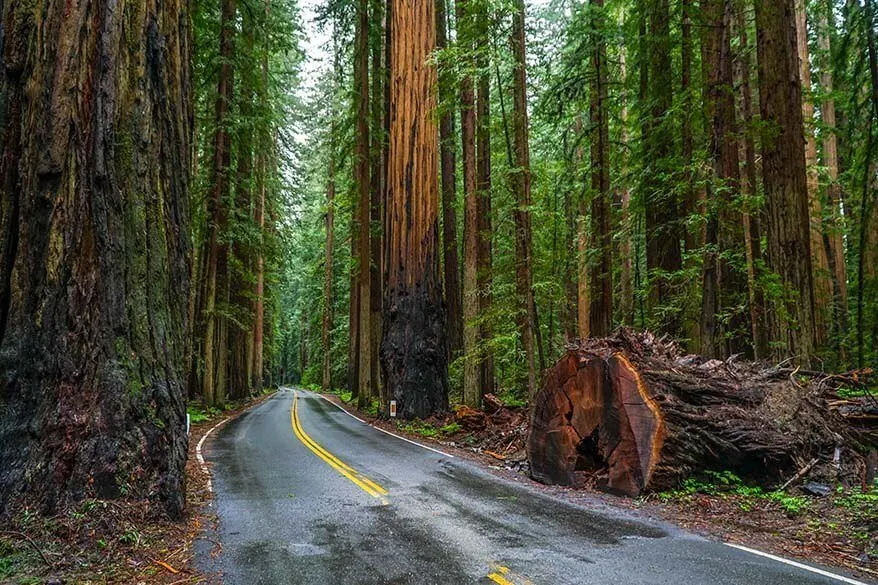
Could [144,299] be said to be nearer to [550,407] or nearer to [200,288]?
[550,407]

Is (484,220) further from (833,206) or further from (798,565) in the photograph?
(798,565)

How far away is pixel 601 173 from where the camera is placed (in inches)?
526

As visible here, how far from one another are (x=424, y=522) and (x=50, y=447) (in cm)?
359

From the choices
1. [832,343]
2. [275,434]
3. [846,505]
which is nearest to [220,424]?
[275,434]

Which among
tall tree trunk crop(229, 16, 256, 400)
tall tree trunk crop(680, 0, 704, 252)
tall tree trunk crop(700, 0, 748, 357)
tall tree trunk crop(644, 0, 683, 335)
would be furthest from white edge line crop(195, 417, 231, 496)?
tall tree trunk crop(680, 0, 704, 252)

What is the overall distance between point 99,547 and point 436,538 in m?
2.89

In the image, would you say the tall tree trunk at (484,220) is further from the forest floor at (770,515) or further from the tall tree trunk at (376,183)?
the forest floor at (770,515)

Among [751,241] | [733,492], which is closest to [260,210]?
[751,241]

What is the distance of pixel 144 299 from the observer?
5488 mm

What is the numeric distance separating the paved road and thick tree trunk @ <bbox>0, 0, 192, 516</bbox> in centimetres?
131

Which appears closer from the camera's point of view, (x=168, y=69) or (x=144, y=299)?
(x=144, y=299)

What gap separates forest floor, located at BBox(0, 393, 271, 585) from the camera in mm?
3980

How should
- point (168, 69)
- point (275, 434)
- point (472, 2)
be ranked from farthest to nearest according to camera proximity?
point (275, 434), point (472, 2), point (168, 69)

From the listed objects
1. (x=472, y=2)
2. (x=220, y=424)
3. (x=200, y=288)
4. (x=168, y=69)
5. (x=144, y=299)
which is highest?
(x=472, y=2)
